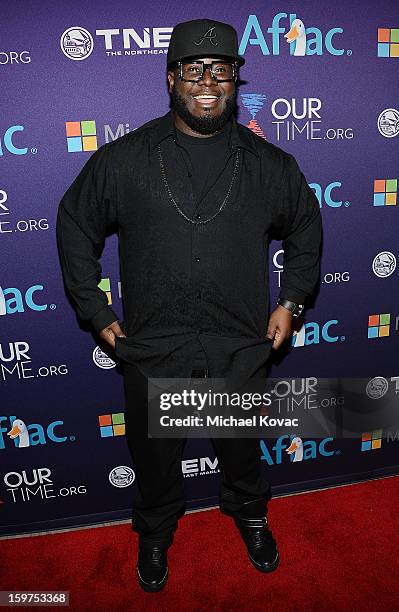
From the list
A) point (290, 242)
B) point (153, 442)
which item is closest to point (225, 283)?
point (290, 242)

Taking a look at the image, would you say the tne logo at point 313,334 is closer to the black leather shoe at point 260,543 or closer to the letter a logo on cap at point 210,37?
the black leather shoe at point 260,543

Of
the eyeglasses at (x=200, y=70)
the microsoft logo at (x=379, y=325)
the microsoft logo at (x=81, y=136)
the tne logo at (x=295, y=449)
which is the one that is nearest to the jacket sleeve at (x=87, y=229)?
the microsoft logo at (x=81, y=136)

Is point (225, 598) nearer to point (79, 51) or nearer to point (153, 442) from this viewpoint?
point (153, 442)

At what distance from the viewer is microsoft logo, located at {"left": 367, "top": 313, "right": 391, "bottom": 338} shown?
2494mm

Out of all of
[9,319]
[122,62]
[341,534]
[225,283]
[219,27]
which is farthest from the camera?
[341,534]

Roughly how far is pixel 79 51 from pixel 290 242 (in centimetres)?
107

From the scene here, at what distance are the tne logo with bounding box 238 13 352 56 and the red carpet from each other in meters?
2.07

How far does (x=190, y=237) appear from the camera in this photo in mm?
1791

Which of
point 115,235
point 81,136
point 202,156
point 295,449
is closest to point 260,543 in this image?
point 295,449

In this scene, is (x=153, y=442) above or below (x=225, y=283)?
below

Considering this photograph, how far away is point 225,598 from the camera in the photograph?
2.05 m

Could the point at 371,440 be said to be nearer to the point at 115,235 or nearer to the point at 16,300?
the point at 115,235

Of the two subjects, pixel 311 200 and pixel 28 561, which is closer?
pixel 311 200

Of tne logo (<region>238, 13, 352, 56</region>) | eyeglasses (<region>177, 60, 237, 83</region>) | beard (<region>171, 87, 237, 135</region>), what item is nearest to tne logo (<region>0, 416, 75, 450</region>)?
beard (<region>171, 87, 237, 135</region>)
